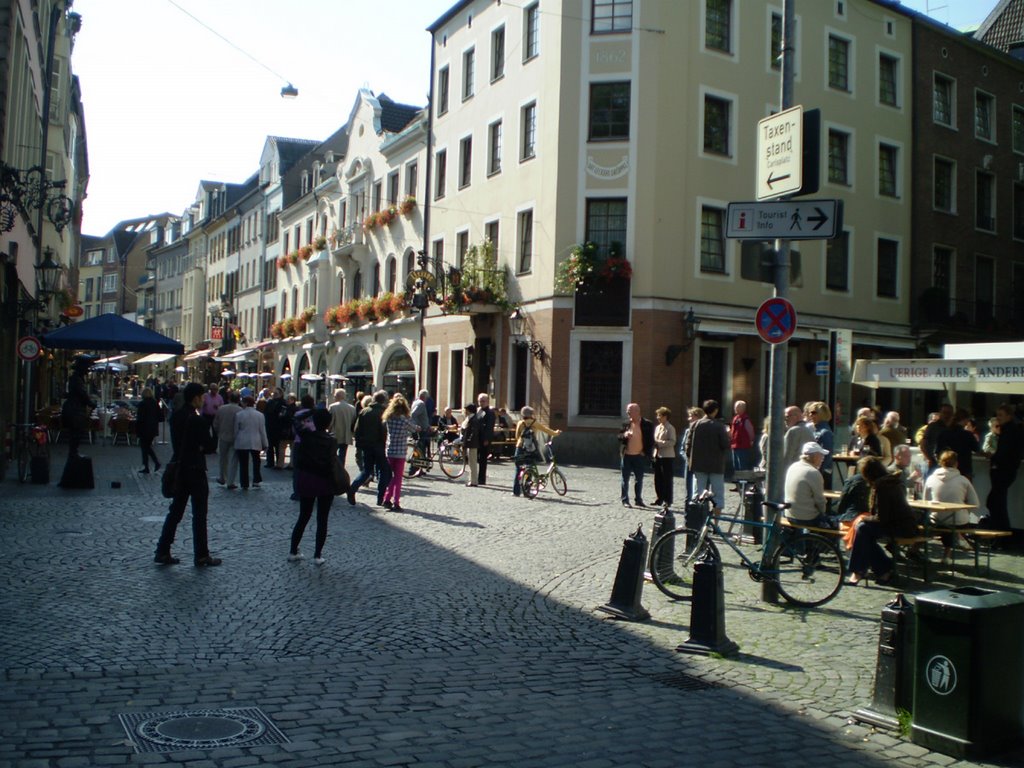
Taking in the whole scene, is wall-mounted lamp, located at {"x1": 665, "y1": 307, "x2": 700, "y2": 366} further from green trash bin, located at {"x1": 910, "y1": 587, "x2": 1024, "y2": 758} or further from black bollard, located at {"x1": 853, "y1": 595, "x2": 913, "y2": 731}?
green trash bin, located at {"x1": 910, "y1": 587, "x2": 1024, "y2": 758}

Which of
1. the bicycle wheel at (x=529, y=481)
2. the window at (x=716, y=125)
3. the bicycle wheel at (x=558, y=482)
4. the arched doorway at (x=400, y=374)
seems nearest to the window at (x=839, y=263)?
the window at (x=716, y=125)

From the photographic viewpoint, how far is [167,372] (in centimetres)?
7762

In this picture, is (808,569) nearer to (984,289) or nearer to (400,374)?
(400,374)

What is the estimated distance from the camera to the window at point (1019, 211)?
37875 millimetres

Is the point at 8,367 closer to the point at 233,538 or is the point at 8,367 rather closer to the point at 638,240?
the point at 233,538

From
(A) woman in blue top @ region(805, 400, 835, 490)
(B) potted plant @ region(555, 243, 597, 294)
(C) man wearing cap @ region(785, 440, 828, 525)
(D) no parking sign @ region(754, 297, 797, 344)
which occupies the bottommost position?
(C) man wearing cap @ region(785, 440, 828, 525)

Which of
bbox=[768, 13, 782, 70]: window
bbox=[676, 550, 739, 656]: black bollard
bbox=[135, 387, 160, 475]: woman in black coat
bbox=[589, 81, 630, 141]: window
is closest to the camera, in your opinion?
bbox=[676, 550, 739, 656]: black bollard

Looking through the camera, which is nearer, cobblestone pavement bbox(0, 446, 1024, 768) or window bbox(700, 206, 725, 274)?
cobblestone pavement bbox(0, 446, 1024, 768)

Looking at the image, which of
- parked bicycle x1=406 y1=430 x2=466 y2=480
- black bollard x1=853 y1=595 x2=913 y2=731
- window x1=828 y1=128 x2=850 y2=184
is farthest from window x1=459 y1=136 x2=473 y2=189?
black bollard x1=853 y1=595 x2=913 y2=731

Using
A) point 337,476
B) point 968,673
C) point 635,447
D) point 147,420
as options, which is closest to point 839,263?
point 635,447

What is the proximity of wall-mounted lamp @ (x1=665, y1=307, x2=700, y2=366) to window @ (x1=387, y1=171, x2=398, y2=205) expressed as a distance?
1637 cm

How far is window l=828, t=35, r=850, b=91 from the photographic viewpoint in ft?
105

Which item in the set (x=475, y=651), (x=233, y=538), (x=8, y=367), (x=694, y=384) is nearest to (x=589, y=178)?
(x=694, y=384)

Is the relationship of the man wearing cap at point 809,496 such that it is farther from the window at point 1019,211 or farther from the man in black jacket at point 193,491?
the window at point 1019,211
